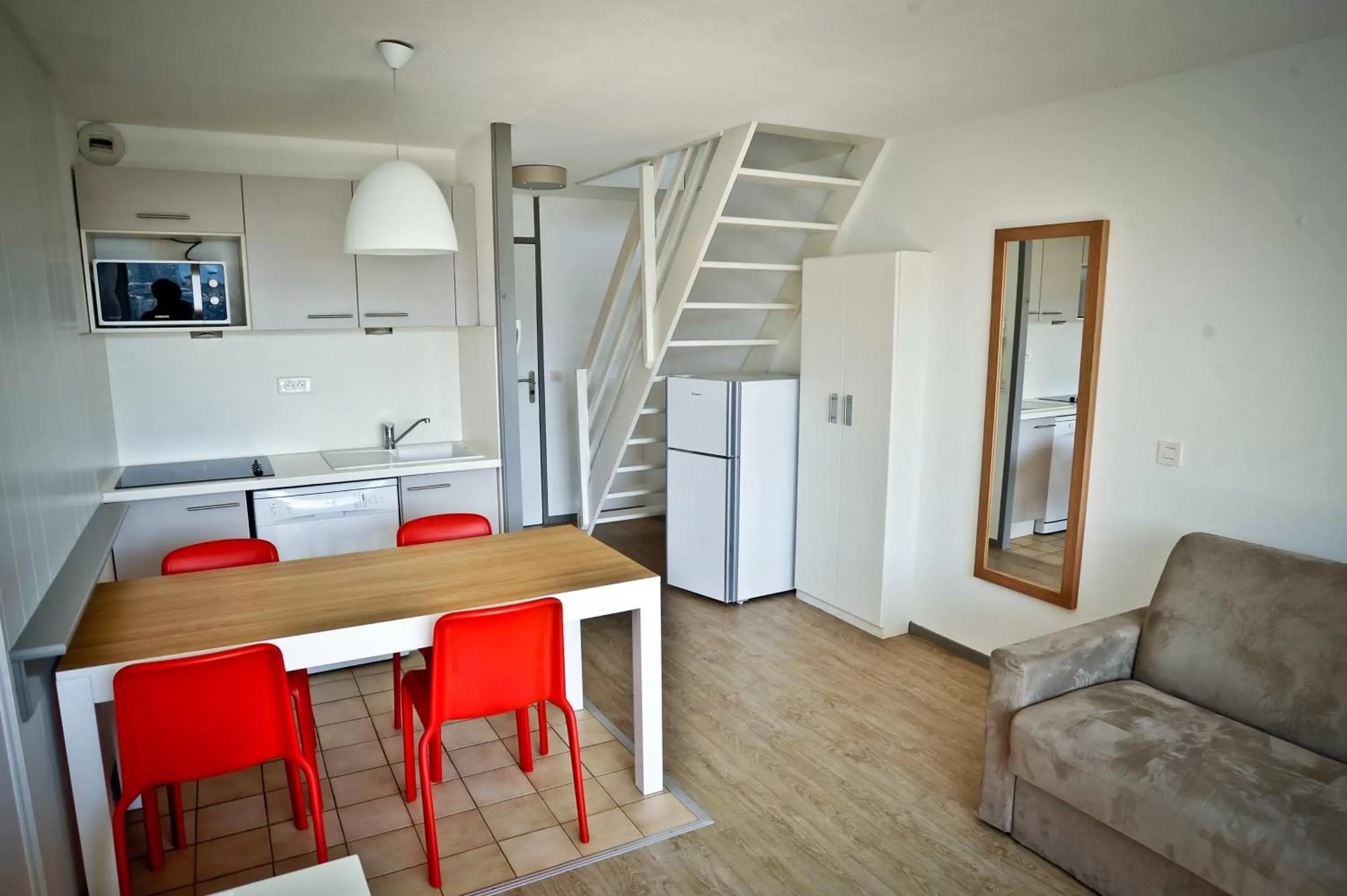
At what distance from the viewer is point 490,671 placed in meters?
2.47

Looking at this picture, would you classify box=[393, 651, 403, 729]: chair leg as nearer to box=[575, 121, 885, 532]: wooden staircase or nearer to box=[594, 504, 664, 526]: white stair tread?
box=[575, 121, 885, 532]: wooden staircase

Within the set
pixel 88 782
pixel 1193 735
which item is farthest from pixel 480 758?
pixel 1193 735

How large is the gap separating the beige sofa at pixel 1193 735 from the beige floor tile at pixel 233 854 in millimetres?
2345

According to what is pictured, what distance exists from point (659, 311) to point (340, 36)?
7.33 ft

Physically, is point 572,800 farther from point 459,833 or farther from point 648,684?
point 648,684

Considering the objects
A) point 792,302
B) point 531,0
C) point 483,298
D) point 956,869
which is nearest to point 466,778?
point 956,869

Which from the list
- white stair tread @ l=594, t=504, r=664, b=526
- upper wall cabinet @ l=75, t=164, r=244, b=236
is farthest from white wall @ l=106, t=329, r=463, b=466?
white stair tread @ l=594, t=504, r=664, b=526

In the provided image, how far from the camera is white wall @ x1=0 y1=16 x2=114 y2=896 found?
1.87m

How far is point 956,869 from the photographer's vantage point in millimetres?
2570

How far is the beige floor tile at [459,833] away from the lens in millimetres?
2664

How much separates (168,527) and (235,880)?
66.5 inches

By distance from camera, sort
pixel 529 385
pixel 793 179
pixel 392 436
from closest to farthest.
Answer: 1. pixel 793 179
2. pixel 392 436
3. pixel 529 385

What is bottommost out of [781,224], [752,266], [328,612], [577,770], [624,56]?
[577,770]

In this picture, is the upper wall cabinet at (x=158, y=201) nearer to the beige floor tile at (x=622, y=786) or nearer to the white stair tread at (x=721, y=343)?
the white stair tread at (x=721, y=343)
